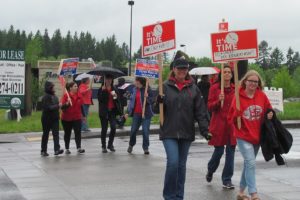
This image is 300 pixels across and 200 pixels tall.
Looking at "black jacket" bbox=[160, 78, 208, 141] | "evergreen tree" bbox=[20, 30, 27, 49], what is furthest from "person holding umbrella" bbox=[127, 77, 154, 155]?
"evergreen tree" bbox=[20, 30, 27, 49]

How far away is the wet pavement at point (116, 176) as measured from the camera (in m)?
8.97

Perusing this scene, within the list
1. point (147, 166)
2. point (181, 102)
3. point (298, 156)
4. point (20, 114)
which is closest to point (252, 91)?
point (181, 102)

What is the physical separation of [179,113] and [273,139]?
1.22 meters

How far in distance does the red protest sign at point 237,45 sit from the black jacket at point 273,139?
1.87 meters

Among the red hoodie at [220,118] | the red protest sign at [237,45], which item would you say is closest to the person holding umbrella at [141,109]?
the red protest sign at [237,45]

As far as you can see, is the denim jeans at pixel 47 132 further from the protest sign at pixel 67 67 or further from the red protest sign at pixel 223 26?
the red protest sign at pixel 223 26

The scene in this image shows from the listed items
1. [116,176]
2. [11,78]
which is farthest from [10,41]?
[116,176]

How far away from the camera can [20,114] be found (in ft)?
94.3

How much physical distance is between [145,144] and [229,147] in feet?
17.6

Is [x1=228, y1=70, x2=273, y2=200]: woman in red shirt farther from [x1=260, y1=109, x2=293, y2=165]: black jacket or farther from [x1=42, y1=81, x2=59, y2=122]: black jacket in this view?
[x1=42, y1=81, x2=59, y2=122]: black jacket

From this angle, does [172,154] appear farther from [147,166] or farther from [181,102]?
[147,166]

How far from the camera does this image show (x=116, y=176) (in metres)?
10.9

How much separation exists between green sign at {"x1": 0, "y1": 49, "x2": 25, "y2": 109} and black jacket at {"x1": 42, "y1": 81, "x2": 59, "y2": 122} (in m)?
10.9

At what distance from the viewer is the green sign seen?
25.2 metres
